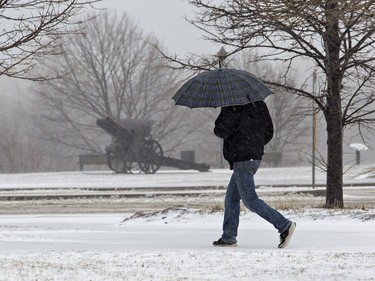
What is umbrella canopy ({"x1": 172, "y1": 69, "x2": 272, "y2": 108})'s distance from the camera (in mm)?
8531

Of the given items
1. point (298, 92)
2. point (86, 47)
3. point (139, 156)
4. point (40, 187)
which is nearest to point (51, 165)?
point (86, 47)

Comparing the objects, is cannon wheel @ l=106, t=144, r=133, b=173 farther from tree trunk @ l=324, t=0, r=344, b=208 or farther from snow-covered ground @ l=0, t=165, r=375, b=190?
tree trunk @ l=324, t=0, r=344, b=208

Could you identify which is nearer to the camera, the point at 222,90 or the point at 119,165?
the point at 222,90

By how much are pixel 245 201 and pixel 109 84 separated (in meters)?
44.1

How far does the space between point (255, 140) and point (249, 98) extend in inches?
16.9

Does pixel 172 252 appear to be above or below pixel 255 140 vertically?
below

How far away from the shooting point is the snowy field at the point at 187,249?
679cm

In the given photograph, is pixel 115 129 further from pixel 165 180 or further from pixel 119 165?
pixel 165 180

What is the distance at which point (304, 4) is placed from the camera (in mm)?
9625

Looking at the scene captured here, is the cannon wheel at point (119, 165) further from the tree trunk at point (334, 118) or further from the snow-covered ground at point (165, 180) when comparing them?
the tree trunk at point (334, 118)

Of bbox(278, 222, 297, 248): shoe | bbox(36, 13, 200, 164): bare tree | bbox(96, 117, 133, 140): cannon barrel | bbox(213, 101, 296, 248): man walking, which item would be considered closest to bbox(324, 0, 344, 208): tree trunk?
bbox(213, 101, 296, 248): man walking

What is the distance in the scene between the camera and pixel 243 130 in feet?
28.0

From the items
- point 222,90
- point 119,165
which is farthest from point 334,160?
point 119,165

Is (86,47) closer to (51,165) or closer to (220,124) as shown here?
(51,165)
